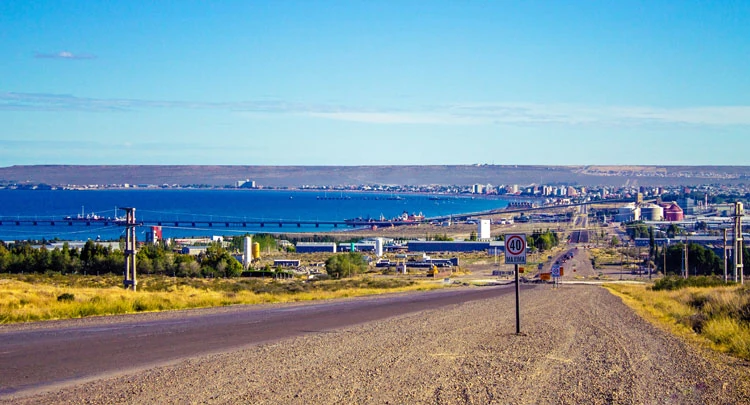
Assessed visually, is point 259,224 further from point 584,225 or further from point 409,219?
point 584,225

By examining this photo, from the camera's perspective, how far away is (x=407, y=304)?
2505 cm

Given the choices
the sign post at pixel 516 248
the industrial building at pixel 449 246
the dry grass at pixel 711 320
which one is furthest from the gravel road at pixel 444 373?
the industrial building at pixel 449 246

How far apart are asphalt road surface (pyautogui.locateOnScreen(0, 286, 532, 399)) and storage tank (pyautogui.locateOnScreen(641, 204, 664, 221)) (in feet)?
503

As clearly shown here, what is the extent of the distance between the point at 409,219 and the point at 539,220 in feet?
101

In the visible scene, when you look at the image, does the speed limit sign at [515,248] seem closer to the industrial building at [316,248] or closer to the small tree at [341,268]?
the small tree at [341,268]

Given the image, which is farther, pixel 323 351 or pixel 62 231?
pixel 62 231

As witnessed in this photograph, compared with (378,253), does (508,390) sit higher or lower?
higher

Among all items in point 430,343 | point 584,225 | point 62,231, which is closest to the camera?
point 430,343

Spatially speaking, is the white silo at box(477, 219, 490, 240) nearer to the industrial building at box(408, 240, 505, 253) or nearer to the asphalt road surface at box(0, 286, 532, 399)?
the industrial building at box(408, 240, 505, 253)

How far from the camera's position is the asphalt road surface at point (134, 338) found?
10.2 meters

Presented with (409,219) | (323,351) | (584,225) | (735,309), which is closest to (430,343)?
(323,351)

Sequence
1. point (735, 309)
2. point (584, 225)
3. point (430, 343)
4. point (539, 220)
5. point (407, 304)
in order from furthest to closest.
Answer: point (539, 220), point (584, 225), point (407, 304), point (735, 309), point (430, 343)

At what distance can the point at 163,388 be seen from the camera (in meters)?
8.99

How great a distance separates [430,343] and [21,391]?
20.8 feet
